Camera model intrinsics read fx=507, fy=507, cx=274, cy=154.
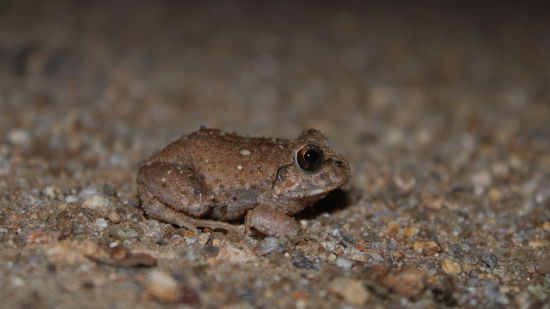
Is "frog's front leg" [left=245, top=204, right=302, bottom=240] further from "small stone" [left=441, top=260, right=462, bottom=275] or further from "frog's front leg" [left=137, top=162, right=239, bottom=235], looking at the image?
"small stone" [left=441, top=260, right=462, bottom=275]

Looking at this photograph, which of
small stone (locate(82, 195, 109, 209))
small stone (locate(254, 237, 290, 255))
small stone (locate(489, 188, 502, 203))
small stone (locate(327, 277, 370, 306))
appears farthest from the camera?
small stone (locate(489, 188, 502, 203))

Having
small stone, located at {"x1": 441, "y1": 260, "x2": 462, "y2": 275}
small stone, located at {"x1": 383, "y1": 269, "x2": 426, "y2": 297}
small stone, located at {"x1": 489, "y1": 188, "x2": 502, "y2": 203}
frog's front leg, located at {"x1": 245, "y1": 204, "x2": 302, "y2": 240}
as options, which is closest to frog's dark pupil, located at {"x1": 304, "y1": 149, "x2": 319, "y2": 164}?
frog's front leg, located at {"x1": 245, "y1": 204, "x2": 302, "y2": 240}

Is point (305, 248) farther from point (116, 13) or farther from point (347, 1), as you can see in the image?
point (347, 1)

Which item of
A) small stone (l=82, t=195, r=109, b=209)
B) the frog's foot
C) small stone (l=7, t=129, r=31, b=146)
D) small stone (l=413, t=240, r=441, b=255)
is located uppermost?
small stone (l=413, t=240, r=441, b=255)

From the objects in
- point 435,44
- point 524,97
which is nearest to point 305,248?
point 524,97

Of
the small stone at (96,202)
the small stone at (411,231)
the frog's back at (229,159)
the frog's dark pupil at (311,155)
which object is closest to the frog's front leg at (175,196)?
the frog's back at (229,159)

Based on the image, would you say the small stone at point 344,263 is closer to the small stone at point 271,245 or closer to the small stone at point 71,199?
the small stone at point 271,245

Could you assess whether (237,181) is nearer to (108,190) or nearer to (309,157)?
(309,157)
